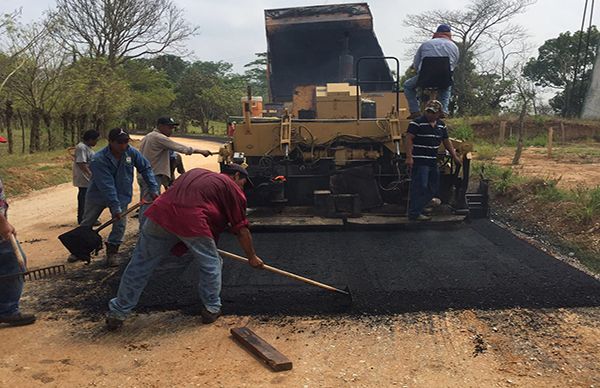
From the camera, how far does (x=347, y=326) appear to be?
11.1 ft

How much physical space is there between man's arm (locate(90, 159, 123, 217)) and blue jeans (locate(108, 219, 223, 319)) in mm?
1228

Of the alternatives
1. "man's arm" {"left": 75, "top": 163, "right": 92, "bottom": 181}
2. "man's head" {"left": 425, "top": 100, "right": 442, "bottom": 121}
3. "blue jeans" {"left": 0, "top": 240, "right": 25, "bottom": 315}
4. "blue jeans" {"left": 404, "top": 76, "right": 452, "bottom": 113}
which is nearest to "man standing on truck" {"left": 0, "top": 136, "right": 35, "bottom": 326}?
"blue jeans" {"left": 0, "top": 240, "right": 25, "bottom": 315}

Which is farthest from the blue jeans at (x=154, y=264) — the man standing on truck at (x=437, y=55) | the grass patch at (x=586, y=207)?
the grass patch at (x=586, y=207)

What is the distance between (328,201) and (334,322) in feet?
8.18

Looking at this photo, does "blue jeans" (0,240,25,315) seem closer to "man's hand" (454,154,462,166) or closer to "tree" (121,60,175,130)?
"man's hand" (454,154,462,166)

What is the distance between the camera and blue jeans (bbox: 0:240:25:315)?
3514mm

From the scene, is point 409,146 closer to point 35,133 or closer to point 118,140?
point 118,140

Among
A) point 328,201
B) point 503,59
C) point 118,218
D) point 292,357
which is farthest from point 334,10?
point 503,59

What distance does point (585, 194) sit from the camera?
6484mm

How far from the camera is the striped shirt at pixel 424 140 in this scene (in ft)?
Answer: 18.1

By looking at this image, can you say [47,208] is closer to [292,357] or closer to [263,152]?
[263,152]

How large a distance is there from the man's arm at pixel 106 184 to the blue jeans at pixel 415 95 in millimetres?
3446

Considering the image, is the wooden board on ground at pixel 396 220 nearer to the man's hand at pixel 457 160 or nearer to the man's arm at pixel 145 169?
the man's hand at pixel 457 160

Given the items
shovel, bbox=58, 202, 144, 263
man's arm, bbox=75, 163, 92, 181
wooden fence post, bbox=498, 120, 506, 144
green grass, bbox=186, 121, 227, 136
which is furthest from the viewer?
green grass, bbox=186, 121, 227, 136
